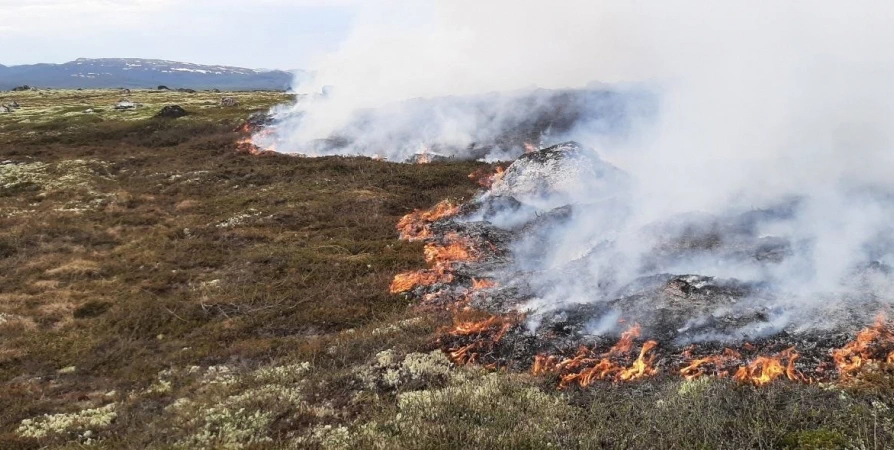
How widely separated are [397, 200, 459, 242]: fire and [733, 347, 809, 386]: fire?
1700 centimetres

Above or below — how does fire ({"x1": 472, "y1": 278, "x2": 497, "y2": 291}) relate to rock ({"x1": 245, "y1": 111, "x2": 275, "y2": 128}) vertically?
below

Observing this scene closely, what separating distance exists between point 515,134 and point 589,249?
2747 centimetres

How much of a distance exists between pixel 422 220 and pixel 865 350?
68.1 feet

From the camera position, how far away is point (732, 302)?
48.9 ft

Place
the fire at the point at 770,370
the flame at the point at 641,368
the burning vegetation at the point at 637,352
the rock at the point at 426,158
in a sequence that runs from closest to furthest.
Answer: the fire at the point at 770,370, the burning vegetation at the point at 637,352, the flame at the point at 641,368, the rock at the point at 426,158

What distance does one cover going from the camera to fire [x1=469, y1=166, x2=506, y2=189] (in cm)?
3739

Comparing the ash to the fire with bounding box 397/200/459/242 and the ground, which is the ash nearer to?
the fire with bounding box 397/200/459/242

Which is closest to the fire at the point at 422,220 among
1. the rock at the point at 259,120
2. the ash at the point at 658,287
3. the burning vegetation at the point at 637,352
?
the ash at the point at 658,287

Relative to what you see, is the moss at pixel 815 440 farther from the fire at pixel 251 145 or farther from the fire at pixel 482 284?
the fire at pixel 251 145

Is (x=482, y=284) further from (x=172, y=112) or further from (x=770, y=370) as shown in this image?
(x=172, y=112)

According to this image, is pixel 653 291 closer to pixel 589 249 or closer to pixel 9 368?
pixel 589 249

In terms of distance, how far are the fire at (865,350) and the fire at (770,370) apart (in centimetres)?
81

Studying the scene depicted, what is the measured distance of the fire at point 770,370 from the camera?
452 inches

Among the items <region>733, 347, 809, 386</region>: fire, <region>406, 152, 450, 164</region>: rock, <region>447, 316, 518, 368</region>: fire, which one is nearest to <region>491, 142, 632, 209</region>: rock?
<region>406, 152, 450, 164</region>: rock
